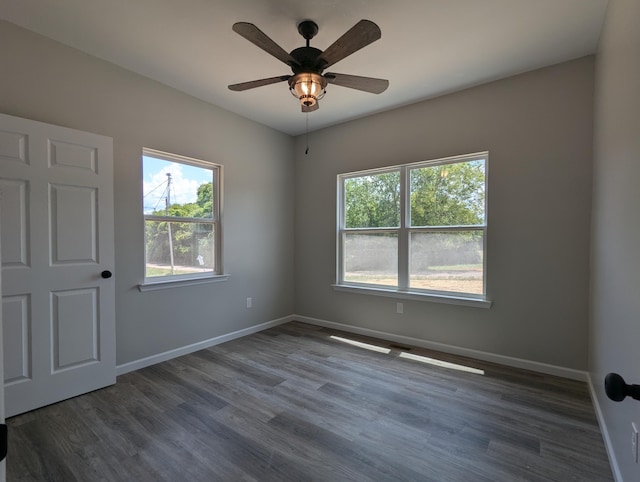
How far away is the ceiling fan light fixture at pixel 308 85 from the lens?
2.22m

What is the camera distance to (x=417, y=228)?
373 centimetres

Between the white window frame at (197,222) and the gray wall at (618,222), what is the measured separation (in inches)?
137

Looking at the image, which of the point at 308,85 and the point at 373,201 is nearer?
the point at 308,85

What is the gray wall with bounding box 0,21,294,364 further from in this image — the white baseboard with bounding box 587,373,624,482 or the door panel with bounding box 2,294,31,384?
the white baseboard with bounding box 587,373,624,482

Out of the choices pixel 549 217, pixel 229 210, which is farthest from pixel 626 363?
pixel 229 210

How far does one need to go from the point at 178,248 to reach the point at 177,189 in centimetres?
63

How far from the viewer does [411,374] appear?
117 inches

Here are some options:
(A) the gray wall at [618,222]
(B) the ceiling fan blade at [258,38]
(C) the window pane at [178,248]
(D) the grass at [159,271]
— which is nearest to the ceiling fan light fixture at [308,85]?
(B) the ceiling fan blade at [258,38]

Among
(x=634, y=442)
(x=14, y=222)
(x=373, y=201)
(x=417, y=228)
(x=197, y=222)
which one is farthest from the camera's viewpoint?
(x=373, y=201)

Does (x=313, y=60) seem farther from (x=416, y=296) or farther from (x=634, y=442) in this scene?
(x=634, y=442)

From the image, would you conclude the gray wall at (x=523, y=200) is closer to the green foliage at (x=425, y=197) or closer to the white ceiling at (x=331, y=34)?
the green foliage at (x=425, y=197)

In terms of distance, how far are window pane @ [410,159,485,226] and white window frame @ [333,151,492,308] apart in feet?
0.16

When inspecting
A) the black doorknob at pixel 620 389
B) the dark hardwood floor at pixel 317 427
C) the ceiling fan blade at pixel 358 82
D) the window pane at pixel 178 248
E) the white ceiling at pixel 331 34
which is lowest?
the dark hardwood floor at pixel 317 427

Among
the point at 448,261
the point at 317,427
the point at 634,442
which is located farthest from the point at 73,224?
the point at 634,442
